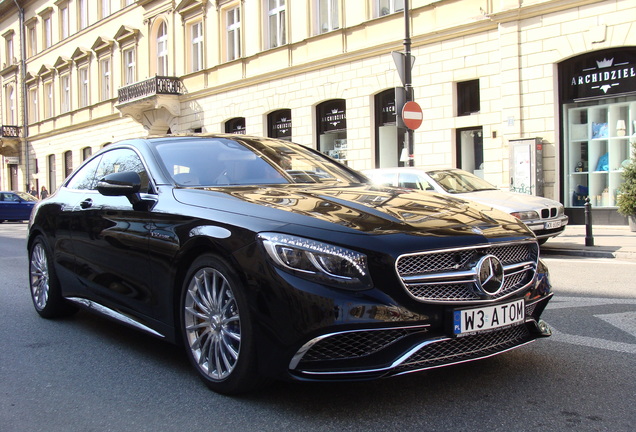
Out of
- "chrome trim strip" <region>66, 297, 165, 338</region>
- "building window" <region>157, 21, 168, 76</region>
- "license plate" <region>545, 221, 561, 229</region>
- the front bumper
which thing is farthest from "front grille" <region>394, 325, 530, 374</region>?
"building window" <region>157, 21, 168, 76</region>

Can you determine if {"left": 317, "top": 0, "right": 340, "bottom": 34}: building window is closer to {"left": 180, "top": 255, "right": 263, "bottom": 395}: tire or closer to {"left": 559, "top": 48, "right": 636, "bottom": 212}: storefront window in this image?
{"left": 559, "top": 48, "right": 636, "bottom": 212}: storefront window

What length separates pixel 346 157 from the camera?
20422mm

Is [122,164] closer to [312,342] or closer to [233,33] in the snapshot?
[312,342]

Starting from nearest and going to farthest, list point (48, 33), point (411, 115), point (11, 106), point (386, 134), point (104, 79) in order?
point (411, 115)
point (386, 134)
point (104, 79)
point (48, 33)
point (11, 106)

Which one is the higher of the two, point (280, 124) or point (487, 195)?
point (280, 124)

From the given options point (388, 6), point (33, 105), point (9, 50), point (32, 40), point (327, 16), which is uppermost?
point (9, 50)

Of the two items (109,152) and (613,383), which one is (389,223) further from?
(109,152)

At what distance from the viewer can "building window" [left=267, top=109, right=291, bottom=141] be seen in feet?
74.4

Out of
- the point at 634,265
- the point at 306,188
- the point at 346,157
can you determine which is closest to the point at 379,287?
the point at 306,188

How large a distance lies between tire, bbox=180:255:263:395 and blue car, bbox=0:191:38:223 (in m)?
26.0

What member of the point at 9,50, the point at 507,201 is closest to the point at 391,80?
the point at 507,201

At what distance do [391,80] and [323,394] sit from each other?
16112 mm

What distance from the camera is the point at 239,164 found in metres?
4.40

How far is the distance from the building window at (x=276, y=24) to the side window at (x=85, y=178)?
17981 millimetres
